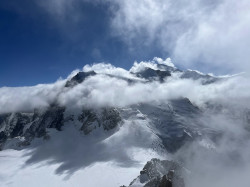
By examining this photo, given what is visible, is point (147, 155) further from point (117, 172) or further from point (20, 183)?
point (20, 183)

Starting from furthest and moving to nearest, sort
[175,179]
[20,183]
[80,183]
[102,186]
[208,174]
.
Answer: [208,174] → [20,183] → [80,183] → [102,186] → [175,179]

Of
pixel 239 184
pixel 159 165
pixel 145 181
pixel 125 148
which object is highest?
pixel 125 148

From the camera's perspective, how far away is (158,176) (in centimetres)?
10575

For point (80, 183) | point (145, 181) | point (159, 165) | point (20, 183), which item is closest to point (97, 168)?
point (80, 183)

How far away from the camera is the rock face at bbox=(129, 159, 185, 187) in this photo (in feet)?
328

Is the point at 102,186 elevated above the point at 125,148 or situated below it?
below

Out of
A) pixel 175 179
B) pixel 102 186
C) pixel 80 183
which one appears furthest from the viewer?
pixel 80 183

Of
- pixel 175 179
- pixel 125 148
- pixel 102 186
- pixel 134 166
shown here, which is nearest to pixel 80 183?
pixel 102 186

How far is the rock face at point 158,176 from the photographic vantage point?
328ft

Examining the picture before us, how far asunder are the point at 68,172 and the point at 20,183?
2548 cm

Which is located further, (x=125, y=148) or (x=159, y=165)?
(x=125, y=148)

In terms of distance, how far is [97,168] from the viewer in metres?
179

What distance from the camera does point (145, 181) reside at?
110 metres

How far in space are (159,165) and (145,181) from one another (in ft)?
57.0
